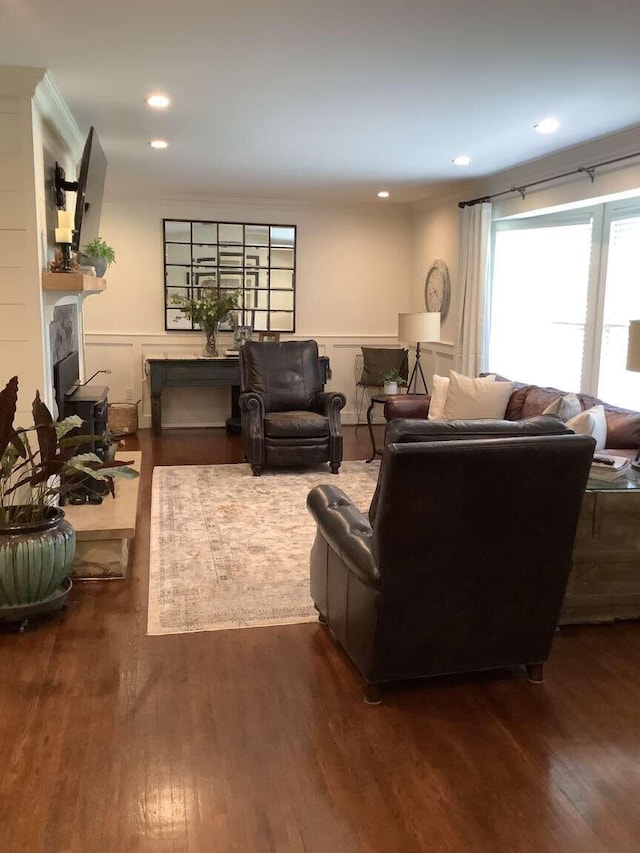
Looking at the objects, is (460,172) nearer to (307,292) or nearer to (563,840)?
(307,292)

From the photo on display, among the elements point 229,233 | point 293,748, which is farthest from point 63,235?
point 229,233

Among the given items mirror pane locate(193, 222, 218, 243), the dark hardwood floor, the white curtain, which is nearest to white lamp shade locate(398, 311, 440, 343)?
the white curtain

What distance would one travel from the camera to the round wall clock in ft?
22.9

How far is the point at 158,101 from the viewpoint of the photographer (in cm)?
386

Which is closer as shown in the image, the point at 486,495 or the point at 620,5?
the point at 486,495

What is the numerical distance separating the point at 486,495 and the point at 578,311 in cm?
350

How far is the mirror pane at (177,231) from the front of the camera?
732 centimetres

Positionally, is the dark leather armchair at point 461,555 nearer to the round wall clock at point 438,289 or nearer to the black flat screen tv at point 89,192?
the black flat screen tv at point 89,192

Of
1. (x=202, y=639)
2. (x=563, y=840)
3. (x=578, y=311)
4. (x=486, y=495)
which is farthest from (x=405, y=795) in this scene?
(x=578, y=311)

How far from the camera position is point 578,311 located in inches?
208

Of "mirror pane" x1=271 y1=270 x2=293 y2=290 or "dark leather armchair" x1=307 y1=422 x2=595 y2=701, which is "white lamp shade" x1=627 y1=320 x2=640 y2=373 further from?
"mirror pane" x1=271 y1=270 x2=293 y2=290

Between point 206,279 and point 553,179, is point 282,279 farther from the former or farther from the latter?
point 553,179

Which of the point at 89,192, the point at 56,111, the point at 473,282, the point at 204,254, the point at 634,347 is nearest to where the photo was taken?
the point at 634,347

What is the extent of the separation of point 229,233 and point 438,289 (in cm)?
225
